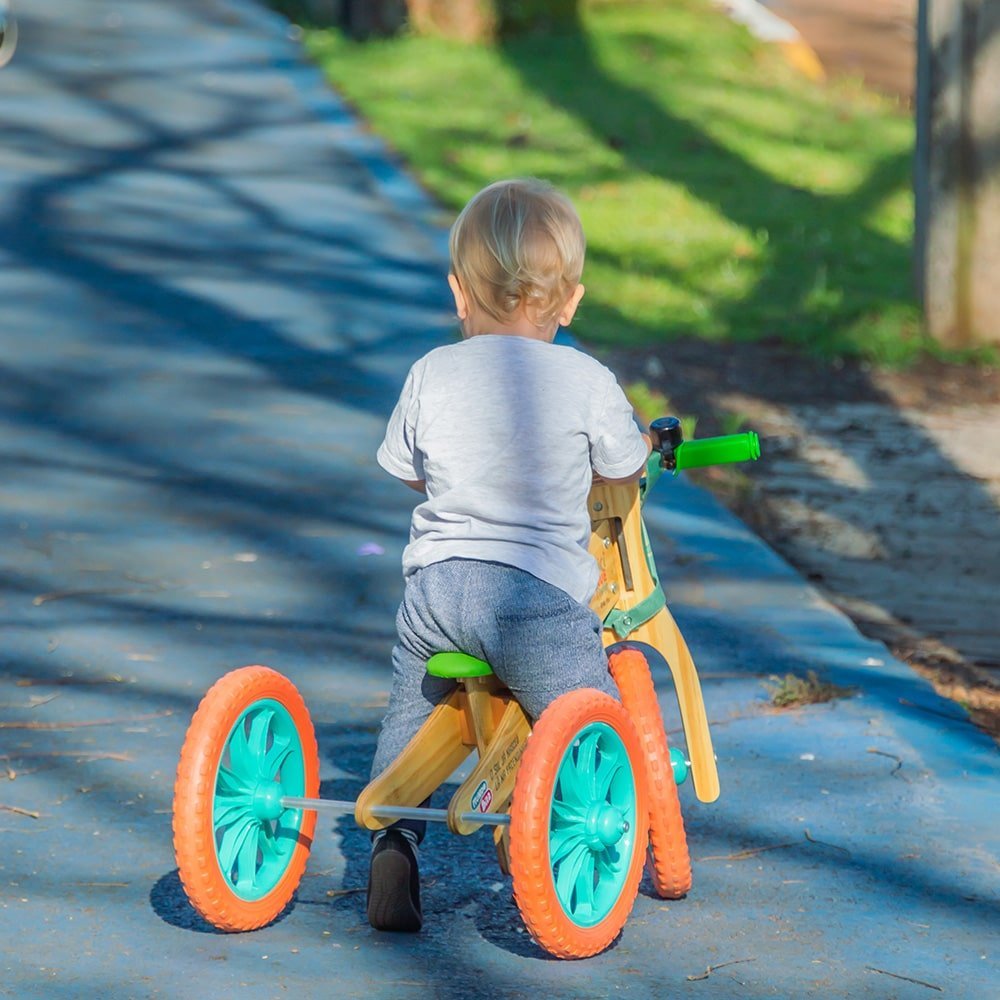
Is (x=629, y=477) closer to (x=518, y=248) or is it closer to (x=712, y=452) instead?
(x=712, y=452)

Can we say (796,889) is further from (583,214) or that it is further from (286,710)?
(583,214)

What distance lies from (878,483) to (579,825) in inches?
143

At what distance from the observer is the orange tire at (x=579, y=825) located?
9.17 ft

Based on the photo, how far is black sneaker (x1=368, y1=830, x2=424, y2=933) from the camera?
10.2ft

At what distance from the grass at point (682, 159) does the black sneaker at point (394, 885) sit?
15.7 feet

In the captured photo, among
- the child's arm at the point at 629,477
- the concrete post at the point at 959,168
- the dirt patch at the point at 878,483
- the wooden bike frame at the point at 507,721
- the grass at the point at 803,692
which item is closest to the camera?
the wooden bike frame at the point at 507,721

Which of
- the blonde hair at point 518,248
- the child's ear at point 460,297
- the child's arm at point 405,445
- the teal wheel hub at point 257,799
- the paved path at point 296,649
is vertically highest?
the blonde hair at point 518,248

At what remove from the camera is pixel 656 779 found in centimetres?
319

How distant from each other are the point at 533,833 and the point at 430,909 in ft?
1.96

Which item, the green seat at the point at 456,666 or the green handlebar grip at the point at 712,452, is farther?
the green handlebar grip at the point at 712,452

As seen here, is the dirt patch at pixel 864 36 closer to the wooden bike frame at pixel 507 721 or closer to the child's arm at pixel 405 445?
the wooden bike frame at pixel 507 721

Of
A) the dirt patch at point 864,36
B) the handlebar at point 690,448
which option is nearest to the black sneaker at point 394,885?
the handlebar at point 690,448

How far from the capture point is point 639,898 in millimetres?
3375

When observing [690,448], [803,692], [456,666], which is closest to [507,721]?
[456,666]
